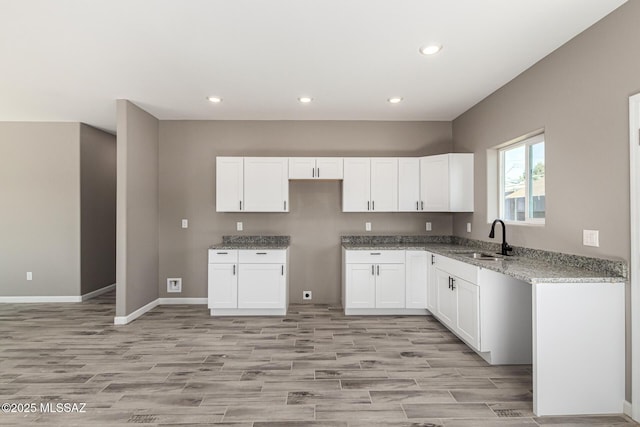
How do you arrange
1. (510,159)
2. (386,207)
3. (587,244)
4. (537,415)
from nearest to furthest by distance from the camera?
(537,415) < (587,244) < (510,159) < (386,207)

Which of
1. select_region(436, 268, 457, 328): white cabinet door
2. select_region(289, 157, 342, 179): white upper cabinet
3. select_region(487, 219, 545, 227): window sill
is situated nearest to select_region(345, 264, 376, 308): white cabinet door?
select_region(436, 268, 457, 328): white cabinet door

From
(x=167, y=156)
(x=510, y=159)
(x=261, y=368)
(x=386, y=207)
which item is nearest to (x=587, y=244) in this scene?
(x=510, y=159)

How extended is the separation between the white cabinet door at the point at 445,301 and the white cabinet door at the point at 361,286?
0.80 metres

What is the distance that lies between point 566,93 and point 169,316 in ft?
15.7

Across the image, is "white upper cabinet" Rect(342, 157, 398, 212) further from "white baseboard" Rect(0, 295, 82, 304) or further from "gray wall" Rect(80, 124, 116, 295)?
"white baseboard" Rect(0, 295, 82, 304)

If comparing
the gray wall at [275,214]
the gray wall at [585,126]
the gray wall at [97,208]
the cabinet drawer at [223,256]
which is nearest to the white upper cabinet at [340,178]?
the gray wall at [275,214]

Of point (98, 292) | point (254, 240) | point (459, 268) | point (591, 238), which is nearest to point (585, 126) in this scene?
point (591, 238)

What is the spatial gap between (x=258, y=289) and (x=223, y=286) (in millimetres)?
446

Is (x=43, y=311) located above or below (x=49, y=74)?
below

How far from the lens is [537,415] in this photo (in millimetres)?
2164

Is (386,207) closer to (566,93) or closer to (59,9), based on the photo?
(566,93)

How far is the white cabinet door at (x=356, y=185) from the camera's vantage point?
4508mm

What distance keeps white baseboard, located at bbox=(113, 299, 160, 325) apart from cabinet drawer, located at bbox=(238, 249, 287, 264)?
4.70 feet

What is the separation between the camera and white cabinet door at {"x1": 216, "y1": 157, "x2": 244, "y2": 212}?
4.49 meters
